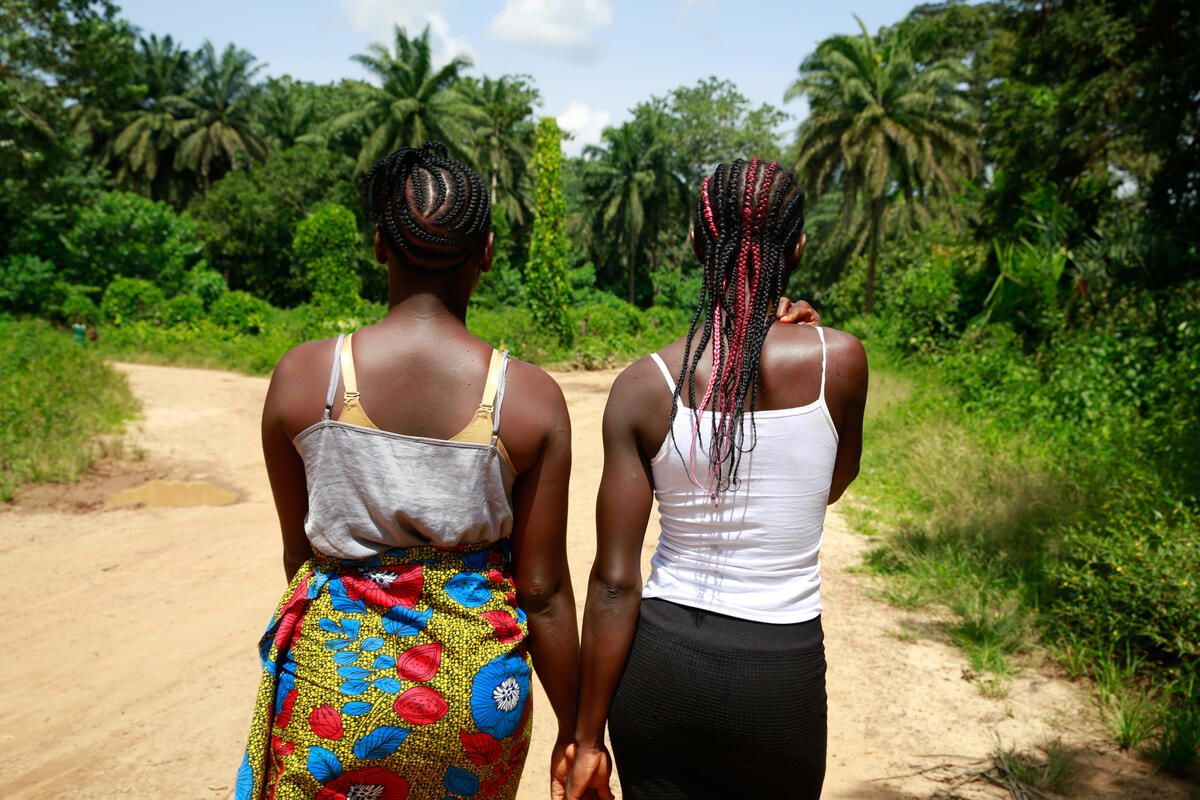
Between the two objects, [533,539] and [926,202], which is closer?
[533,539]

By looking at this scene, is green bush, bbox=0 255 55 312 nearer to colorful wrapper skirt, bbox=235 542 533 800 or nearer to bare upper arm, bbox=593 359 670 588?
colorful wrapper skirt, bbox=235 542 533 800

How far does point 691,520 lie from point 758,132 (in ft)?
133

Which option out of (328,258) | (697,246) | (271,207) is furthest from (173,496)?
(271,207)

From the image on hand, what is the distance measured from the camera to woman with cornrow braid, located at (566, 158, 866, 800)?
1706mm

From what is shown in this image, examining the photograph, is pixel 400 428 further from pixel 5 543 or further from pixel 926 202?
pixel 926 202

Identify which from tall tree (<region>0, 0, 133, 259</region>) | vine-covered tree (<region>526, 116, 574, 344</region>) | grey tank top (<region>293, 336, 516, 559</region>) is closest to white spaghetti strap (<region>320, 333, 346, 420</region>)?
grey tank top (<region>293, 336, 516, 559</region>)

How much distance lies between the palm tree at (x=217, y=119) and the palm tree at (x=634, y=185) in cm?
1409

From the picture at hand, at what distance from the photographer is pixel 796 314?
192 cm

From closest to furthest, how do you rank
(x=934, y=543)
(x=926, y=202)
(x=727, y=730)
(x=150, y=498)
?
1. (x=727, y=730)
2. (x=934, y=543)
3. (x=150, y=498)
4. (x=926, y=202)

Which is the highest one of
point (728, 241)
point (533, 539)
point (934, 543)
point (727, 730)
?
point (728, 241)

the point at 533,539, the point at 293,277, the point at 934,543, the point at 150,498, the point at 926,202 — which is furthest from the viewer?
the point at 293,277

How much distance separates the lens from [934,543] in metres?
5.92

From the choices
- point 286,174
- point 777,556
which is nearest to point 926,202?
point 286,174

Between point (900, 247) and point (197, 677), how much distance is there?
26.6 metres
